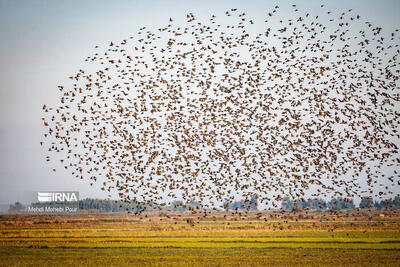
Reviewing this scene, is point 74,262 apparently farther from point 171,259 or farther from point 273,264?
point 273,264

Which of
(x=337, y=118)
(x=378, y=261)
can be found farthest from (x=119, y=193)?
(x=378, y=261)

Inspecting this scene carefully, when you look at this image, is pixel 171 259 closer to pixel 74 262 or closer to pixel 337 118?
pixel 74 262

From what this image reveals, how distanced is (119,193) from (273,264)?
10.8 metres

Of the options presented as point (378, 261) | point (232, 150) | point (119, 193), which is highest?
point (232, 150)

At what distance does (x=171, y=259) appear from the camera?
30.9 meters

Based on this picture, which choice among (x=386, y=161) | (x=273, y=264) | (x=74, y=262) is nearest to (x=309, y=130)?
(x=386, y=161)

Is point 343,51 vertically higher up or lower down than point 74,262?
higher up

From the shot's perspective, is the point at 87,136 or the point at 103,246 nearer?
the point at 87,136

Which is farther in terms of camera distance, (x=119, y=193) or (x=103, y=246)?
(x=103, y=246)

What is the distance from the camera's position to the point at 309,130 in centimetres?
3067

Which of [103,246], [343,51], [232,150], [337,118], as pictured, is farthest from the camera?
[103,246]

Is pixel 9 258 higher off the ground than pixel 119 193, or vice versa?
pixel 119 193

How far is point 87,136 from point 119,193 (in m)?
4.24

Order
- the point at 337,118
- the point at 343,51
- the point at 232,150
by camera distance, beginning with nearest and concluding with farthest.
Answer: the point at 343,51
the point at 337,118
the point at 232,150
